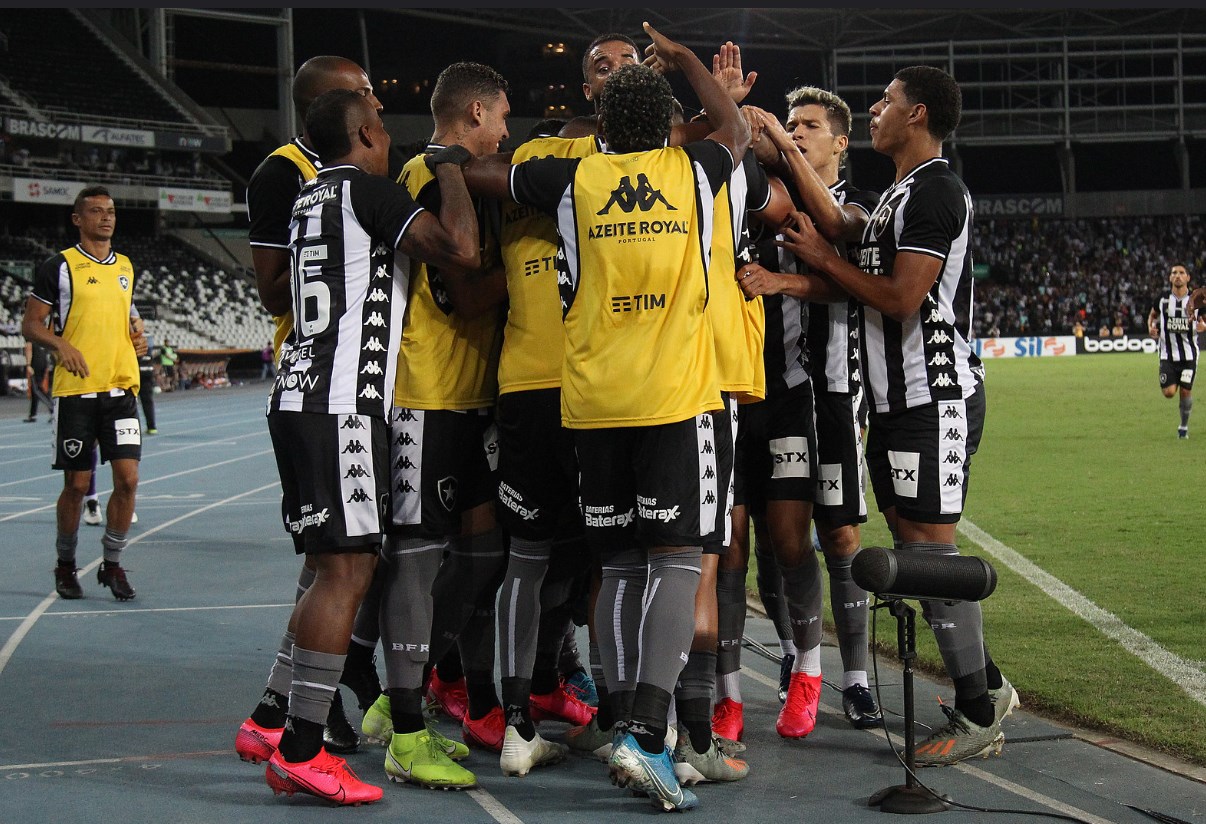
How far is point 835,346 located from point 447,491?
1.65m

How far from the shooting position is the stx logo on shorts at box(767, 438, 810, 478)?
4.77 m

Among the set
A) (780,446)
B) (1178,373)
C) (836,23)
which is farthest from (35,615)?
(836,23)

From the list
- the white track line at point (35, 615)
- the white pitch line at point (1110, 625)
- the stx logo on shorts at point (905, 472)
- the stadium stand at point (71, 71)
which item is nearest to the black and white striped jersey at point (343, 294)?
the stx logo on shorts at point (905, 472)

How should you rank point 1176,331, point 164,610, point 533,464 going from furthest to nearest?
point 1176,331
point 164,610
point 533,464

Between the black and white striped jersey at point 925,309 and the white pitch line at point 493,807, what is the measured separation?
1949mm

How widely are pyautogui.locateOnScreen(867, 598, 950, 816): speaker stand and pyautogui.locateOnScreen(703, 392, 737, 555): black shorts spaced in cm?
54

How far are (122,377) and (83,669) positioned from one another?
2868 mm

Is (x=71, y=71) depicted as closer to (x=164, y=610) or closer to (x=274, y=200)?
(x=164, y=610)

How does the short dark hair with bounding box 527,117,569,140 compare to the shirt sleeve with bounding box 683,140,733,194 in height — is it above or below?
above

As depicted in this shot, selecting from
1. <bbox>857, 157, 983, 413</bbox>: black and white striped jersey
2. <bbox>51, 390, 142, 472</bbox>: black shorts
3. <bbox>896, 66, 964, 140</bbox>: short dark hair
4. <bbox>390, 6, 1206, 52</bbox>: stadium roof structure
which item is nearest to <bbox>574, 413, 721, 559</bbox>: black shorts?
<bbox>857, 157, 983, 413</bbox>: black and white striped jersey

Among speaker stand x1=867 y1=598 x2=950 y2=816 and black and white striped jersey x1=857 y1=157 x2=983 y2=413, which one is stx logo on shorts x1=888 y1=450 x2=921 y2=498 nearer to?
black and white striped jersey x1=857 y1=157 x2=983 y2=413

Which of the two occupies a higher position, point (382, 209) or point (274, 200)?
point (274, 200)

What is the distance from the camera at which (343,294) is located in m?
4.10

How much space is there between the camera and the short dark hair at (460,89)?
441 cm
